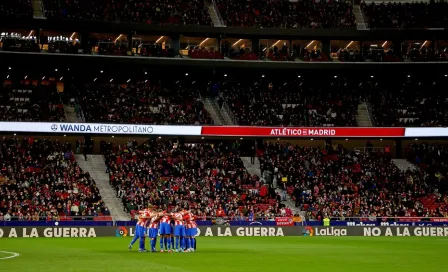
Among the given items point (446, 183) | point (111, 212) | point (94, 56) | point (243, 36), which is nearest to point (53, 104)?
point (94, 56)

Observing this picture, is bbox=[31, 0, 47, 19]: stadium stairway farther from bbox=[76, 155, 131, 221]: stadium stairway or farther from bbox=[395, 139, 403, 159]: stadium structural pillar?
bbox=[395, 139, 403, 159]: stadium structural pillar

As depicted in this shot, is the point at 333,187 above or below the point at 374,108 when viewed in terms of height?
below

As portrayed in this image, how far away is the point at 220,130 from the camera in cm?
6638

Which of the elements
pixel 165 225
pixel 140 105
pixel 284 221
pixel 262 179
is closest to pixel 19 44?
pixel 140 105

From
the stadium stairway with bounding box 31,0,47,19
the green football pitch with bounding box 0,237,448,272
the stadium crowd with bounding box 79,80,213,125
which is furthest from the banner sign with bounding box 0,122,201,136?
the green football pitch with bounding box 0,237,448,272

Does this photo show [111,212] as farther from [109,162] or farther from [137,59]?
[137,59]

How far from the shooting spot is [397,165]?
69500 mm

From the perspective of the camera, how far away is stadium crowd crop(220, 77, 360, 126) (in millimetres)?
68938

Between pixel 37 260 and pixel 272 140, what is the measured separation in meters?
46.8

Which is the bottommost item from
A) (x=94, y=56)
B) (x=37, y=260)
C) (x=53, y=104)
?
(x=37, y=260)

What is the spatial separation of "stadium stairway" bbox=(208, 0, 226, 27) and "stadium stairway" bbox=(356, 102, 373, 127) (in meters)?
14.6

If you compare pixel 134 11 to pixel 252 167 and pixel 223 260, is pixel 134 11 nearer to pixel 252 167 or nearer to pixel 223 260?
pixel 252 167

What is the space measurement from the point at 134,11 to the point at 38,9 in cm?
824

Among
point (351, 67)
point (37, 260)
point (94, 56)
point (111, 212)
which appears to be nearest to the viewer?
point (37, 260)
